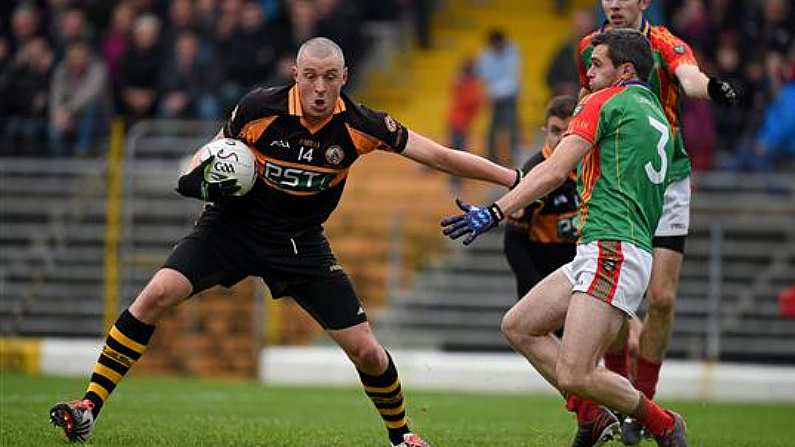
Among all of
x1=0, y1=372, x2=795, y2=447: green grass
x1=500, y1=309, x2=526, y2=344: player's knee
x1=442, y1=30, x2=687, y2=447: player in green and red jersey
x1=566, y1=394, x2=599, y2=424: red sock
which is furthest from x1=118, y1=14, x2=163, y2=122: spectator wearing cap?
x1=442, y1=30, x2=687, y2=447: player in green and red jersey

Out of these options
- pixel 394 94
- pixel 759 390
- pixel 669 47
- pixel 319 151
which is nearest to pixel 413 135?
pixel 319 151

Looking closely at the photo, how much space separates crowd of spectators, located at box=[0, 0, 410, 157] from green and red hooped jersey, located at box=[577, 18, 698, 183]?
9.50m

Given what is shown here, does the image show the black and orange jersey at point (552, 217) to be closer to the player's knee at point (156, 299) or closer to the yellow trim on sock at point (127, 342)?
the player's knee at point (156, 299)

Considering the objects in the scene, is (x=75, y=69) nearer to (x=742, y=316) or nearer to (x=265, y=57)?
(x=265, y=57)

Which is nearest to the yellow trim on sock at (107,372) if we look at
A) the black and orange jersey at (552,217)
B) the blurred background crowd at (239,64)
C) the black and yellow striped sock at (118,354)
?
the black and yellow striped sock at (118,354)

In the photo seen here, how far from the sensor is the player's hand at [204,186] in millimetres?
9523

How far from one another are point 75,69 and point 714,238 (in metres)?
8.09

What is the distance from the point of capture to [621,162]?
891cm

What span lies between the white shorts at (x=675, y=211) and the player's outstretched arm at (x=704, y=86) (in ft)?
2.49

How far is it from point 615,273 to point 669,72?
2.36 metres

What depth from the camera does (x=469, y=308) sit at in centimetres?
1909

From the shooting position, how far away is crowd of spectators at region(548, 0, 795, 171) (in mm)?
18359

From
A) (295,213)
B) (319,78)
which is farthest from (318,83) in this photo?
(295,213)

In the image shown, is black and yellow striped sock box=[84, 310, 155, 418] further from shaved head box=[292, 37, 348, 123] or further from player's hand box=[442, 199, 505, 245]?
player's hand box=[442, 199, 505, 245]
